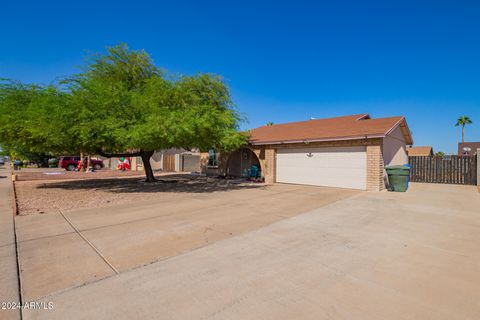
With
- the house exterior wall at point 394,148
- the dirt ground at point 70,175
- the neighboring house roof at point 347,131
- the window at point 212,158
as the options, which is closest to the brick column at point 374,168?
the neighboring house roof at point 347,131

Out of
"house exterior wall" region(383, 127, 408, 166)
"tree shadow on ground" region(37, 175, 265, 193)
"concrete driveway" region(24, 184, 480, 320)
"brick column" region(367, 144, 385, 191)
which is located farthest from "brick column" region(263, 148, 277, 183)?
"concrete driveway" region(24, 184, 480, 320)

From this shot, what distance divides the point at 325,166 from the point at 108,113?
10529 mm

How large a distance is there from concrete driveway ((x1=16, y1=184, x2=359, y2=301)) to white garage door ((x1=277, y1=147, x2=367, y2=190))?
482cm

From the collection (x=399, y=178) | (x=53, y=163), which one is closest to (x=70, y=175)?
(x=399, y=178)

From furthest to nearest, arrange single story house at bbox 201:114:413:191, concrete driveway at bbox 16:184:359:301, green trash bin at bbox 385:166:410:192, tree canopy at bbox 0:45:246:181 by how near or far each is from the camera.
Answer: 1. single story house at bbox 201:114:413:191
2. green trash bin at bbox 385:166:410:192
3. tree canopy at bbox 0:45:246:181
4. concrete driveway at bbox 16:184:359:301

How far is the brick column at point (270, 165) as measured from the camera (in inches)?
584

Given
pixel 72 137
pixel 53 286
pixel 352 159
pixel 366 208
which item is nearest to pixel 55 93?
pixel 72 137

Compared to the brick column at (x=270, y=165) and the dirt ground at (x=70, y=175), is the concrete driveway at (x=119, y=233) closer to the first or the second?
the brick column at (x=270, y=165)

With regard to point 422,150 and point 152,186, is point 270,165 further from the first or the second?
point 422,150

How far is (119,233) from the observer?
4.92 metres

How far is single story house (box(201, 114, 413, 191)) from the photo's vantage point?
11.3 meters

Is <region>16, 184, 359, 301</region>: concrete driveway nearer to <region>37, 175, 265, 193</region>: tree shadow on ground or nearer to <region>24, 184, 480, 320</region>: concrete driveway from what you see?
<region>24, 184, 480, 320</region>: concrete driveway

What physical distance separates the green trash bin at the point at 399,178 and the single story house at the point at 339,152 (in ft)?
1.39

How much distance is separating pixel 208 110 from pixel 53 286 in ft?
28.4
